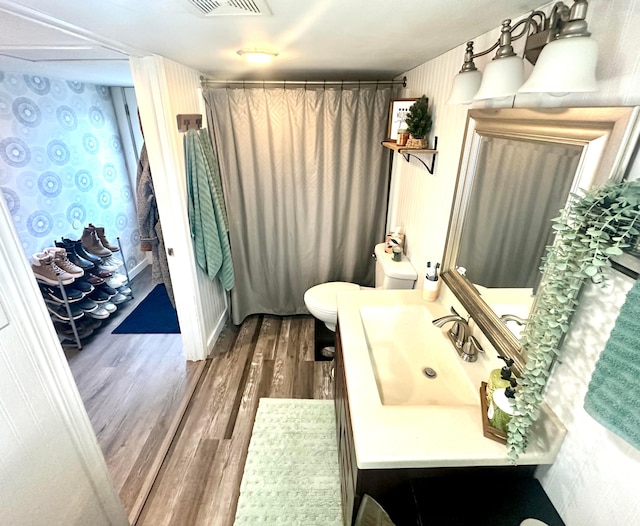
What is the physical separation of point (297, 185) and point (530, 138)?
1.77 m

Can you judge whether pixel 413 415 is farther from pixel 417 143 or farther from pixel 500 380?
pixel 417 143

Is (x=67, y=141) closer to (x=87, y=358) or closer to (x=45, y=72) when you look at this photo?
(x=45, y=72)

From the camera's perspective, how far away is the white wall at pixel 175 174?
1.70 metres

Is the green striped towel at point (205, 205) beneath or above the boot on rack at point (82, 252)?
above

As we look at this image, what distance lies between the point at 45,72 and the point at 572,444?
360cm

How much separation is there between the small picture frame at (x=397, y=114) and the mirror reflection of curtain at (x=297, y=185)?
0.28 metres

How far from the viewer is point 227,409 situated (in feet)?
A: 6.66

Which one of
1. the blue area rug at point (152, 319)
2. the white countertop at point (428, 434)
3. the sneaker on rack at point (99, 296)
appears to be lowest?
the blue area rug at point (152, 319)

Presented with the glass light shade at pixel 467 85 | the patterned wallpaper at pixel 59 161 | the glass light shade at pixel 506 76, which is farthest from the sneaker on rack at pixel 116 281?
the glass light shade at pixel 506 76

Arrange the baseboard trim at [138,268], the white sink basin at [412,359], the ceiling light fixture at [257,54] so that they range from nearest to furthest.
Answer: the white sink basin at [412,359], the ceiling light fixture at [257,54], the baseboard trim at [138,268]

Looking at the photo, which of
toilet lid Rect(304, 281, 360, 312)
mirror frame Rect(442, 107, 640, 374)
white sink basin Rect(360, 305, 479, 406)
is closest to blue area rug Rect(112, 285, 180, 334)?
toilet lid Rect(304, 281, 360, 312)

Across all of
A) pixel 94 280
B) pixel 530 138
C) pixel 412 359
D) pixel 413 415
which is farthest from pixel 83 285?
pixel 530 138

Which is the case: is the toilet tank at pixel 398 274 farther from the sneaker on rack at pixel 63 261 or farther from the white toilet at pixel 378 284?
the sneaker on rack at pixel 63 261

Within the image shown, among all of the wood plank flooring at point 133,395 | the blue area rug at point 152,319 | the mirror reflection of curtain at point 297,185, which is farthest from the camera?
the blue area rug at point 152,319
